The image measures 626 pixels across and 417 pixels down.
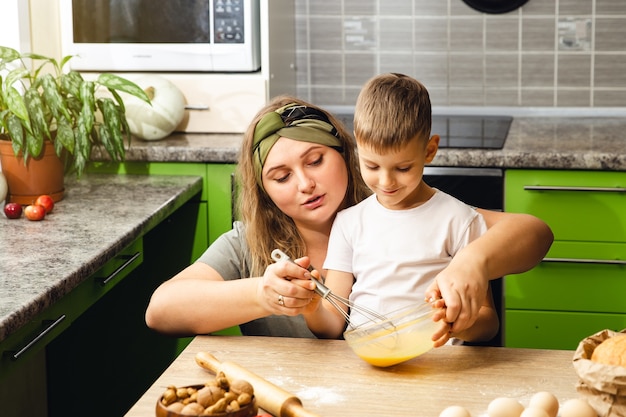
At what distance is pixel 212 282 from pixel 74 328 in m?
1.17

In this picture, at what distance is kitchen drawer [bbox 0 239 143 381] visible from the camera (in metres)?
1.44

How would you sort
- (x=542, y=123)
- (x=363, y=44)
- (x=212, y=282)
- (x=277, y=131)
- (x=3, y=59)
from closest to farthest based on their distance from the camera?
(x=212, y=282), (x=277, y=131), (x=3, y=59), (x=542, y=123), (x=363, y=44)

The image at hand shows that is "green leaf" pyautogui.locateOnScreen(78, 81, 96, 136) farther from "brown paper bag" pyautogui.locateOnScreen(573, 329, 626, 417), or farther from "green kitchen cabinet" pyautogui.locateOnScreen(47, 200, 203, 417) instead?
"brown paper bag" pyautogui.locateOnScreen(573, 329, 626, 417)

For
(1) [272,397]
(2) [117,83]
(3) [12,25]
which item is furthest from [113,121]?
(1) [272,397]

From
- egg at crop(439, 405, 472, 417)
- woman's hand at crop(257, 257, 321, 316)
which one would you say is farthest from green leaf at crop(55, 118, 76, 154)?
egg at crop(439, 405, 472, 417)

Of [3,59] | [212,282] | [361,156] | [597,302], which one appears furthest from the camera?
[597,302]

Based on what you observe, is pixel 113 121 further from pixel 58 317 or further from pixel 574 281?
pixel 574 281

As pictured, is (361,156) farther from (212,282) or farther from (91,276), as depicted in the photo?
(91,276)

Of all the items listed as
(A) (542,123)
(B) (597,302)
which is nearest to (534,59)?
(A) (542,123)

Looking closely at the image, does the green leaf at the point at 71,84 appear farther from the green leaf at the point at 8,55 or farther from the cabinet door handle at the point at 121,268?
the cabinet door handle at the point at 121,268

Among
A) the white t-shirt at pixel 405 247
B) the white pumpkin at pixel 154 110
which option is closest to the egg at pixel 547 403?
the white t-shirt at pixel 405 247

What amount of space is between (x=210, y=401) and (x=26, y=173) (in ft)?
4.58

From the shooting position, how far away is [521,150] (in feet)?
8.11

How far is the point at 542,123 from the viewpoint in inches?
121
